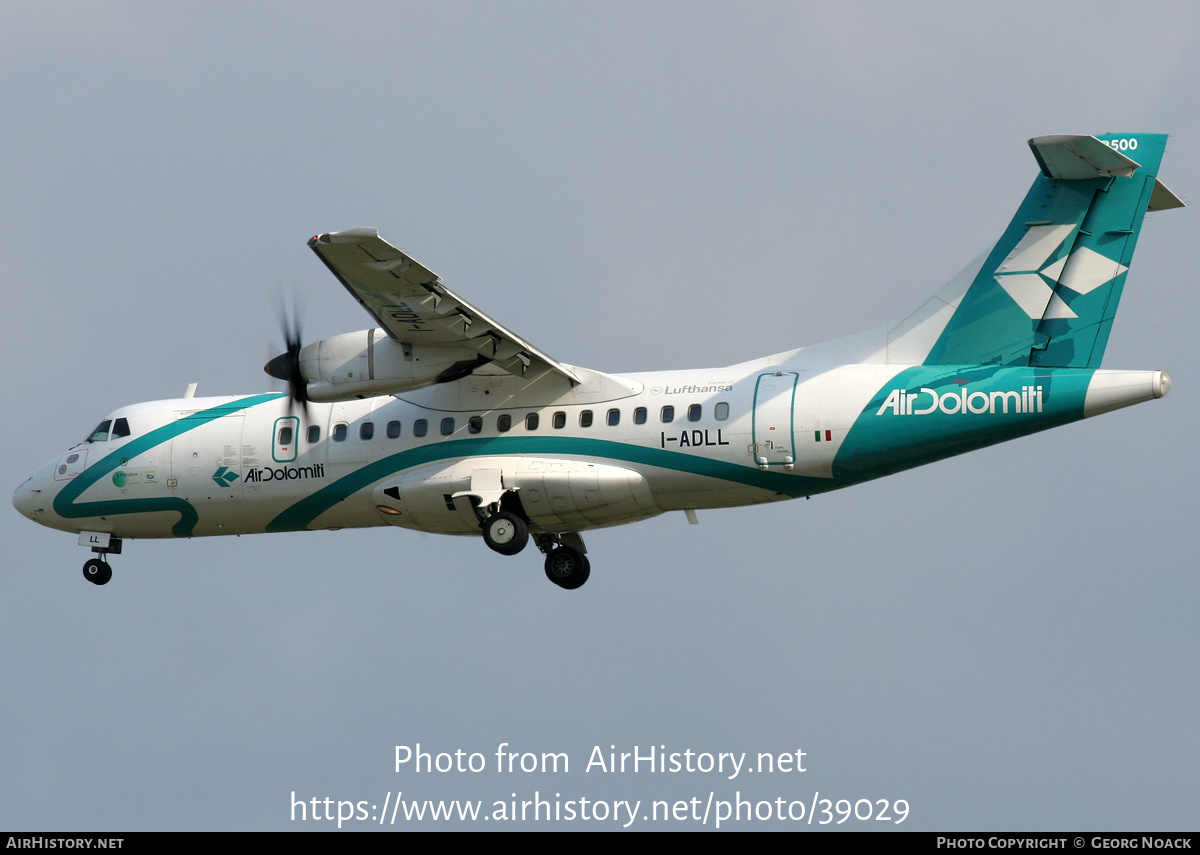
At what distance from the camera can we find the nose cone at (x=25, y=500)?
92.9 feet

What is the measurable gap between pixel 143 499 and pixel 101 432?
5.32ft

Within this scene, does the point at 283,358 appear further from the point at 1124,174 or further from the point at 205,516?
the point at 1124,174

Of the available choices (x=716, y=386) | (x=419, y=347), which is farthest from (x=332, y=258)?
(x=716, y=386)

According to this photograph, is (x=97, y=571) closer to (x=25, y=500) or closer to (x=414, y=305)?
(x=25, y=500)

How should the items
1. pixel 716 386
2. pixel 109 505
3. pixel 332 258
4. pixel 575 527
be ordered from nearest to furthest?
pixel 332 258
pixel 716 386
pixel 575 527
pixel 109 505

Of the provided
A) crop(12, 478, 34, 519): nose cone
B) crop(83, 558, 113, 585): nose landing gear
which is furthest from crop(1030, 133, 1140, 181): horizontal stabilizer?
crop(12, 478, 34, 519): nose cone

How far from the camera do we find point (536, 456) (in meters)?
24.9

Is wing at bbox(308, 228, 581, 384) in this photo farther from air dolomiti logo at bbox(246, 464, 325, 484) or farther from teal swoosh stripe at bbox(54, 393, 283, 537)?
teal swoosh stripe at bbox(54, 393, 283, 537)

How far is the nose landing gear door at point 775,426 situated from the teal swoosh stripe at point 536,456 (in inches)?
10.4

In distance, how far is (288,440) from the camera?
26547mm

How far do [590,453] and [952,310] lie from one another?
5.90 meters

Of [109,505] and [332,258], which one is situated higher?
[332,258]

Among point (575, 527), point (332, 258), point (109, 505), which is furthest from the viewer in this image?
point (109, 505)

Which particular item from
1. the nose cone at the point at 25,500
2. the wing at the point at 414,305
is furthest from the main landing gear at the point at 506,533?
the nose cone at the point at 25,500
